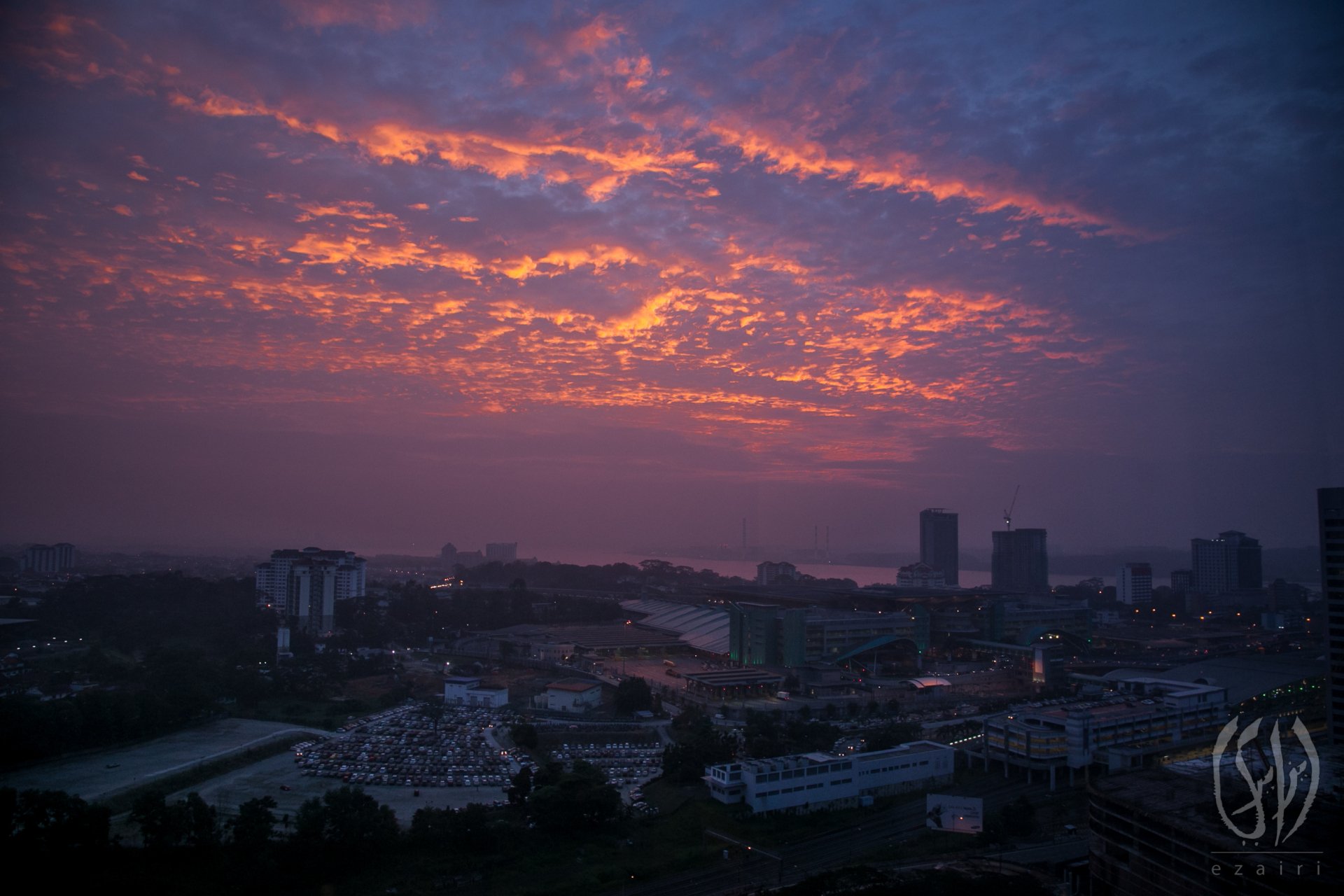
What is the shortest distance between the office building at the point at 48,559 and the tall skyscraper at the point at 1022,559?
27280 millimetres

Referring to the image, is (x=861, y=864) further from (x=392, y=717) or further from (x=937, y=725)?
(x=392, y=717)

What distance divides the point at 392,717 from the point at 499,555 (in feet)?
132

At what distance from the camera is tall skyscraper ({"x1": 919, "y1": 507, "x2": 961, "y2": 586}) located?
104 ft

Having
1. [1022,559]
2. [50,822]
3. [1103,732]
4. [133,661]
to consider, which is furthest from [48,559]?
[1022,559]

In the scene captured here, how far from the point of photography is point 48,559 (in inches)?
850

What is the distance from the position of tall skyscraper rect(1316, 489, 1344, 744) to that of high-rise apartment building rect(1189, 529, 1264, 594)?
58.3 ft

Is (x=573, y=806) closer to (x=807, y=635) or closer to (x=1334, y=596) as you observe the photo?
(x=1334, y=596)

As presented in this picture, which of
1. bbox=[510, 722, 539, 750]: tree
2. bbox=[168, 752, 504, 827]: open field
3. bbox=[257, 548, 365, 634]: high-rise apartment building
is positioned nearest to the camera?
bbox=[168, 752, 504, 827]: open field

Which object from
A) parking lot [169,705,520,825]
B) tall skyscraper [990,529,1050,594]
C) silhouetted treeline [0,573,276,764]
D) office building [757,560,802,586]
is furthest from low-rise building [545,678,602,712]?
office building [757,560,802,586]

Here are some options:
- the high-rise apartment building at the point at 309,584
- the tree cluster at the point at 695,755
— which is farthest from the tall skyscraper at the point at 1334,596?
the high-rise apartment building at the point at 309,584

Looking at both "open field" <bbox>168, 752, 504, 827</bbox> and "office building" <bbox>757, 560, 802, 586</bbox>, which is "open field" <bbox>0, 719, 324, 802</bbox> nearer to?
"open field" <bbox>168, 752, 504, 827</bbox>

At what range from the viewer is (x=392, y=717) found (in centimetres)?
1001

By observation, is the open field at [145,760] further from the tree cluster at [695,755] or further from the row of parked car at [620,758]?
the tree cluster at [695,755]

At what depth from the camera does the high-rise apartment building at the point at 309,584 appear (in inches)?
693
